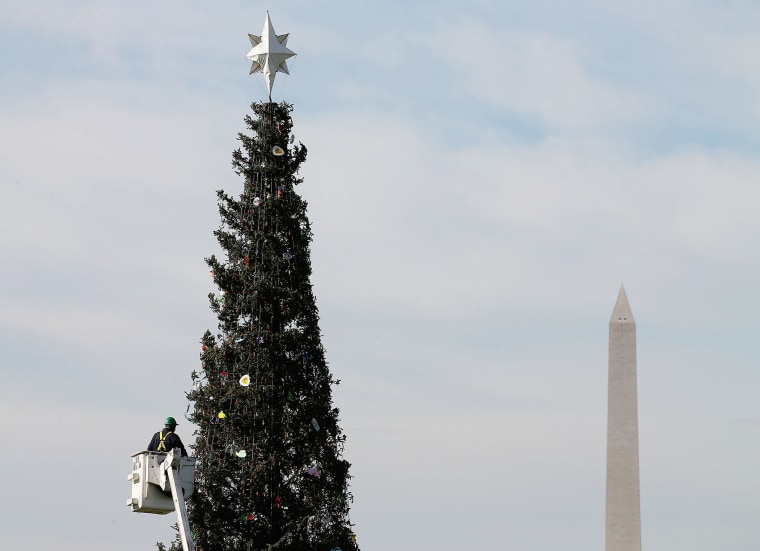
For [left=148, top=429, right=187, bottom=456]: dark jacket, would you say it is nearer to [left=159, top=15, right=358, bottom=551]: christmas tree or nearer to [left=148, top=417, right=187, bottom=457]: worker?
[left=148, top=417, right=187, bottom=457]: worker

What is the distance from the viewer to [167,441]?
74.1 feet

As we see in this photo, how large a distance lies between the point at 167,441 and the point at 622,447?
17798mm

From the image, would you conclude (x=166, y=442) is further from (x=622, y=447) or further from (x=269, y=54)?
(x=622, y=447)

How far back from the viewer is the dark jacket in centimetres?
2255

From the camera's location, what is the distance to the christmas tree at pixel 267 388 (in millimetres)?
27875

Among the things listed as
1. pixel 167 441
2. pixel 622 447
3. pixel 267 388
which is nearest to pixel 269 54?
pixel 267 388

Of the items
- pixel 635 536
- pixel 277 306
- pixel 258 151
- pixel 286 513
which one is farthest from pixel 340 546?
pixel 635 536

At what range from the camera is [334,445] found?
2903 centimetres

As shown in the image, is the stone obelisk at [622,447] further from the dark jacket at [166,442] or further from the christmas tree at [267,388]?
the dark jacket at [166,442]

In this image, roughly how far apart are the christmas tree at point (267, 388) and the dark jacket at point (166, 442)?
15.7ft

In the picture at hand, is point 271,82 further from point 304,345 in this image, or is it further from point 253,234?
point 304,345

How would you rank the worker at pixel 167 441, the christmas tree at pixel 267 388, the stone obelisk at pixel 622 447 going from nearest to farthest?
1. the worker at pixel 167 441
2. the christmas tree at pixel 267 388
3. the stone obelisk at pixel 622 447

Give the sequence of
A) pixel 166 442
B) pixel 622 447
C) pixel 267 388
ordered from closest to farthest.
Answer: pixel 166 442 → pixel 267 388 → pixel 622 447

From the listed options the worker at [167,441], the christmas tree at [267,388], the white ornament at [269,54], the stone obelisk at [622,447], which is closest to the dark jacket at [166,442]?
the worker at [167,441]
